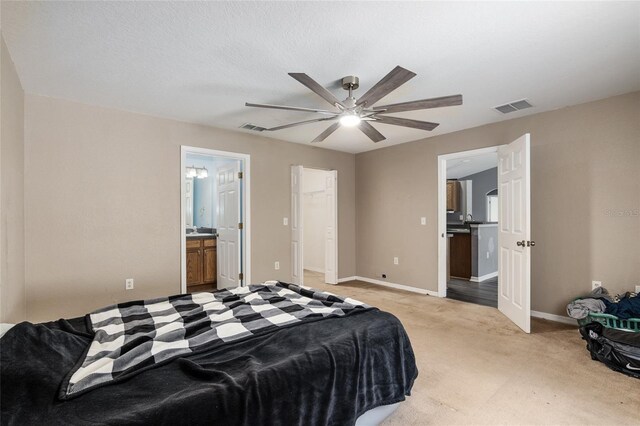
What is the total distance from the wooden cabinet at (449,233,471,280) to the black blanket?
4485 mm

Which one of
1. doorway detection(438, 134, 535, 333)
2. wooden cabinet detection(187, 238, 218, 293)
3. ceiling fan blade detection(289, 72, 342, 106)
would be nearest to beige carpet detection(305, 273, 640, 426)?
doorway detection(438, 134, 535, 333)

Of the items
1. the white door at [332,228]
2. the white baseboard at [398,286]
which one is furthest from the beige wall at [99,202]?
the white baseboard at [398,286]

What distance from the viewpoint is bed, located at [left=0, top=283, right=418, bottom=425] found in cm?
103

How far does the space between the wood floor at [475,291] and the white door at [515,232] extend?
1.68ft

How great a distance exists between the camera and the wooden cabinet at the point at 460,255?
225 inches

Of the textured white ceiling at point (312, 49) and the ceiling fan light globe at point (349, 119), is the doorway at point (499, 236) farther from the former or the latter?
the ceiling fan light globe at point (349, 119)

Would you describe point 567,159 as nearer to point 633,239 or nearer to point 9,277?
point 633,239

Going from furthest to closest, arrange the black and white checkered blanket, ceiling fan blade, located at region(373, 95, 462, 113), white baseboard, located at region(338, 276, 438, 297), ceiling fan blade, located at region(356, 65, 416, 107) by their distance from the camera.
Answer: white baseboard, located at region(338, 276, 438, 297) → ceiling fan blade, located at region(373, 95, 462, 113) → ceiling fan blade, located at region(356, 65, 416, 107) → the black and white checkered blanket

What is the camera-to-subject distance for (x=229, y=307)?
2.04 metres

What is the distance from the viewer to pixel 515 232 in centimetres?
343

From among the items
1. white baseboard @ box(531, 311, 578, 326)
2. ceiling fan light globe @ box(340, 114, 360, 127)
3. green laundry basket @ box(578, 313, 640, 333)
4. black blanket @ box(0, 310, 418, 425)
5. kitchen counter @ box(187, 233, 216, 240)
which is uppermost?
ceiling fan light globe @ box(340, 114, 360, 127)

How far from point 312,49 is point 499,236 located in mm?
3247

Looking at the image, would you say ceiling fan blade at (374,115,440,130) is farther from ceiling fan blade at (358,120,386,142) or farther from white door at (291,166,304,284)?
white door at (291,166,304,284)

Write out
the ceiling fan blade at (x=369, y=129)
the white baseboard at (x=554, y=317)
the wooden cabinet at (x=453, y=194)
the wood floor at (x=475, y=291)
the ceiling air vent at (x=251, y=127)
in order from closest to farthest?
the ceiling fan blade at (x=369, y=129), the white baseboard at (x=554, y=317), the ceiling air vent at (x=251, y=127), the wood floor at (x=475, y=291), the wooden cabinet at (x=453, y=194)
